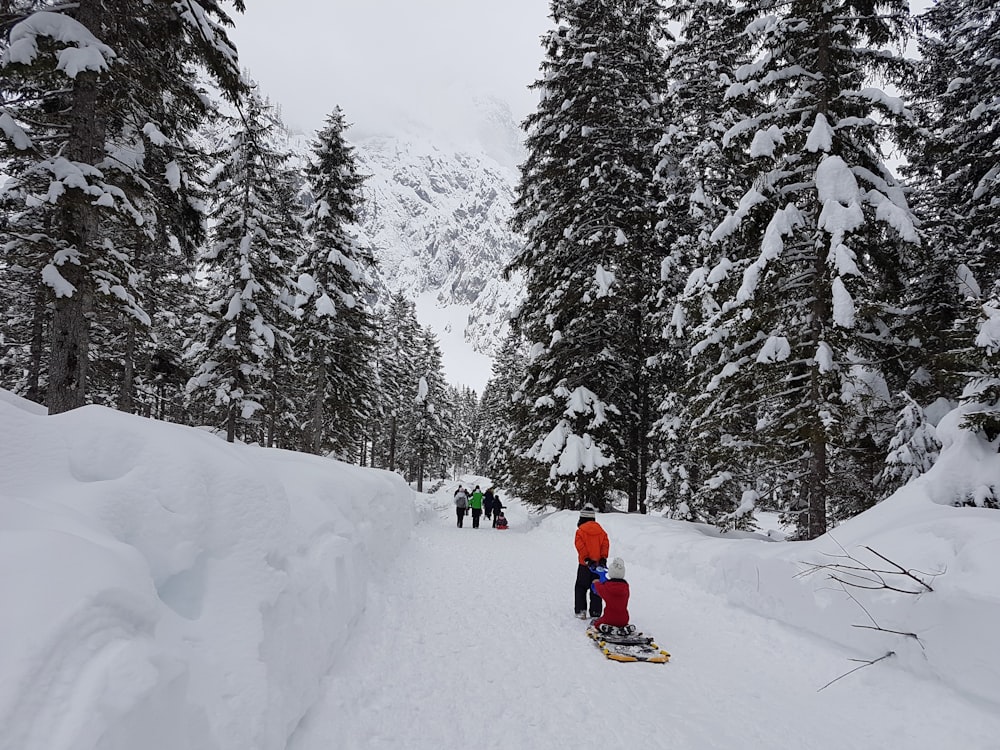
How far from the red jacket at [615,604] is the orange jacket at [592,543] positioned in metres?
1.06

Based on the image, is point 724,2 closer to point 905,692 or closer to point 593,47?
point 593,47

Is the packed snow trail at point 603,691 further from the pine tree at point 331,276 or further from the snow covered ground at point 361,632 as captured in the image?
the pine tree at point 331,276

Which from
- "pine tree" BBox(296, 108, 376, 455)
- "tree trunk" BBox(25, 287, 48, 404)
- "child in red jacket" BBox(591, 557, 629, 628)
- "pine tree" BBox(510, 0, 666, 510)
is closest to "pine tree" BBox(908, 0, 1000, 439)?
"child in red jacket" BBox(591, 557, 629, 628)

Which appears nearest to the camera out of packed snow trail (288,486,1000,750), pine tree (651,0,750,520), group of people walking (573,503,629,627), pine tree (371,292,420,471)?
packed snow trail (288,486,1000,750)

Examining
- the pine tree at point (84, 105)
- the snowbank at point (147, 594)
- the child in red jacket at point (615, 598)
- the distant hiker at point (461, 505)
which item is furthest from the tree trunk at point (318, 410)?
the child in red jacket at point (615, 598)

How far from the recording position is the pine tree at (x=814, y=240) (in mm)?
9031

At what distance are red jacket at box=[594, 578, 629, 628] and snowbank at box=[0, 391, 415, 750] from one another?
339 centimetres

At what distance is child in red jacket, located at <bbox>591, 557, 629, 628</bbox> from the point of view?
21.8 feet

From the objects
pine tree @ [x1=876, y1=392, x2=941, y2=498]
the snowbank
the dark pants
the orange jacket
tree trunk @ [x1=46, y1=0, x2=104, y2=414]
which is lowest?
the dark pants

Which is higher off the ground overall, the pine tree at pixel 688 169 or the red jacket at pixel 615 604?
the pine tree at pixel 688 169

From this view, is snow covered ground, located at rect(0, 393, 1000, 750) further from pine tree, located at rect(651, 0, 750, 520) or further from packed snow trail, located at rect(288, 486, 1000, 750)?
pine tree, located at rect(651, 0, 750, 520)

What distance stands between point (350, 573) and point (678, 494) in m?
13.9

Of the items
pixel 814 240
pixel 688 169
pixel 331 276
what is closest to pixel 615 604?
pixel 814 240

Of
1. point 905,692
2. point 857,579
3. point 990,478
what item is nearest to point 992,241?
point 990,478
